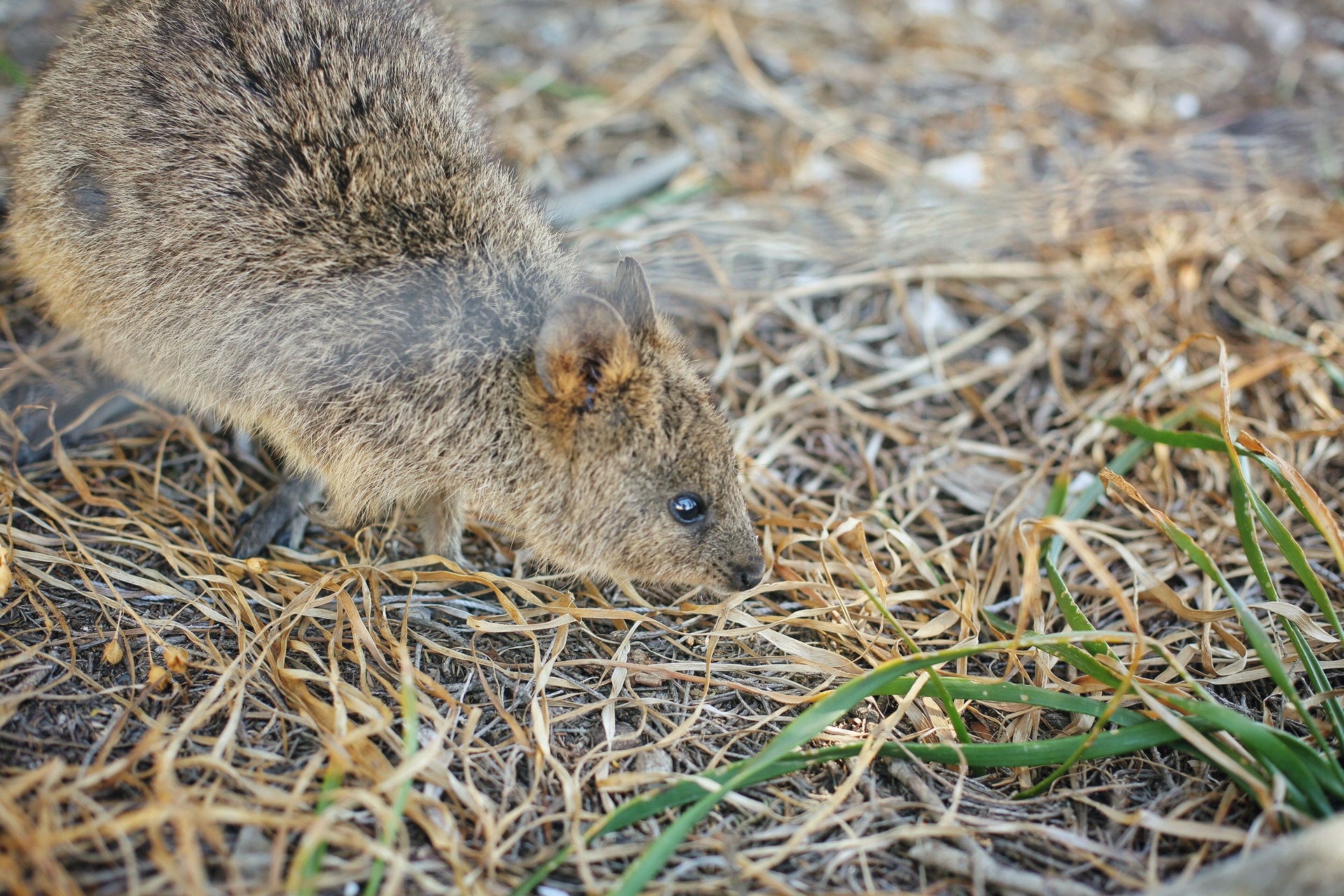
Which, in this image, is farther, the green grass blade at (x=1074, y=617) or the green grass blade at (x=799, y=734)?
the green grass blade at (x=1074, y=617)

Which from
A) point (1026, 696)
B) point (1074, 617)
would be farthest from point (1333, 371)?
point (1026, 696)

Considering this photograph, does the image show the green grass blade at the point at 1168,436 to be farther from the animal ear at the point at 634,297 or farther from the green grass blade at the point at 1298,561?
the animal ear at the point at 634,297

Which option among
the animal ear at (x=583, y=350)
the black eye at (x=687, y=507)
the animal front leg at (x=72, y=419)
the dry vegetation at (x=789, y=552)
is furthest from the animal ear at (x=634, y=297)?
the animal front leg at (x=72, y=419)

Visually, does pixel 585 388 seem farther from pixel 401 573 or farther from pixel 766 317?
pixel 766 317

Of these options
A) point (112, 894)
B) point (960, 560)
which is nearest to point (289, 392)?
point (112, 894)

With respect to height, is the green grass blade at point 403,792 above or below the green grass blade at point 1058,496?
above

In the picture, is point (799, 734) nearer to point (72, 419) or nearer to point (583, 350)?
point (583, 350)

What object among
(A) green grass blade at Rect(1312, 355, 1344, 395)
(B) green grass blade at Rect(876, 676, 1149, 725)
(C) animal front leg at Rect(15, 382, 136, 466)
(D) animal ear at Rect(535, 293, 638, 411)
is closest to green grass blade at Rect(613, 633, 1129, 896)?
(B) green grass blade at Rect(876, 676, 1149, 725)

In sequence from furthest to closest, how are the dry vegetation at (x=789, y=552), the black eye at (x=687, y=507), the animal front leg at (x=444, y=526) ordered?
1. the animal front leg at (x=444, y=526)
2. the black eye at (x=687, y=507)
3. the dry vegetation at (x=789, y=552)
